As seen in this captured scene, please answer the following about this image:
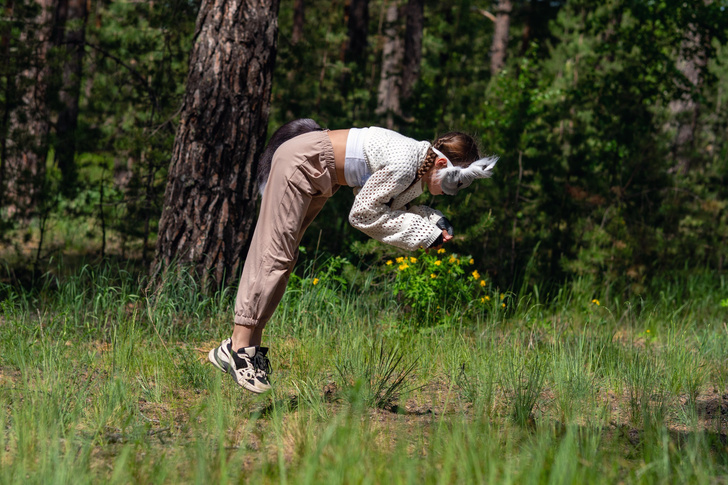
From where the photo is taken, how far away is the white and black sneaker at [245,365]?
3223mm

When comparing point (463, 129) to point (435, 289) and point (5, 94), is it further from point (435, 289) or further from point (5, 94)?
point (5, 94)

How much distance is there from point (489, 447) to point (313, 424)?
2.52ft

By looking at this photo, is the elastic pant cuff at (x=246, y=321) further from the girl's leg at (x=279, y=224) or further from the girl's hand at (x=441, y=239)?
the girl's hand at (x=441, y=239)

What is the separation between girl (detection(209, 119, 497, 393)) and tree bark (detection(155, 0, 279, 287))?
165cm

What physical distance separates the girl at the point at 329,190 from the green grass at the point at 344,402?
0.36m

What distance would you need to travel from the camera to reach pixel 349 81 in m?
7.43

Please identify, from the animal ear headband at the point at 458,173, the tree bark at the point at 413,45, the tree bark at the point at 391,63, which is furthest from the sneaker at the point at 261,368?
the tree bark at the point at 391,63

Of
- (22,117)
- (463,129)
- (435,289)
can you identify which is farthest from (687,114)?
(22,117)

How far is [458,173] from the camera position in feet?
10.9

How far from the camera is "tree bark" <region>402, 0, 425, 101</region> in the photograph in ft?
36.8

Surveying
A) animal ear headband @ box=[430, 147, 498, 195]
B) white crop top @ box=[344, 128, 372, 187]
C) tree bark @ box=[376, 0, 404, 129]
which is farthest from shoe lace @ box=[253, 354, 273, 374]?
tree bark @ box=[376, 0, 404, 129]

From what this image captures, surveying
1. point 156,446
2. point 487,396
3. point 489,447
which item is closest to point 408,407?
point 487,396

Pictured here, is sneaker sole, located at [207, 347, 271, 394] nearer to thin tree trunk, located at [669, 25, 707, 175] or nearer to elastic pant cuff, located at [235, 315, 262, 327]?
elastic pant cuff, located at [235, 315, 262, 327]

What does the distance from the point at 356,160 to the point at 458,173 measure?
1.64 feet
